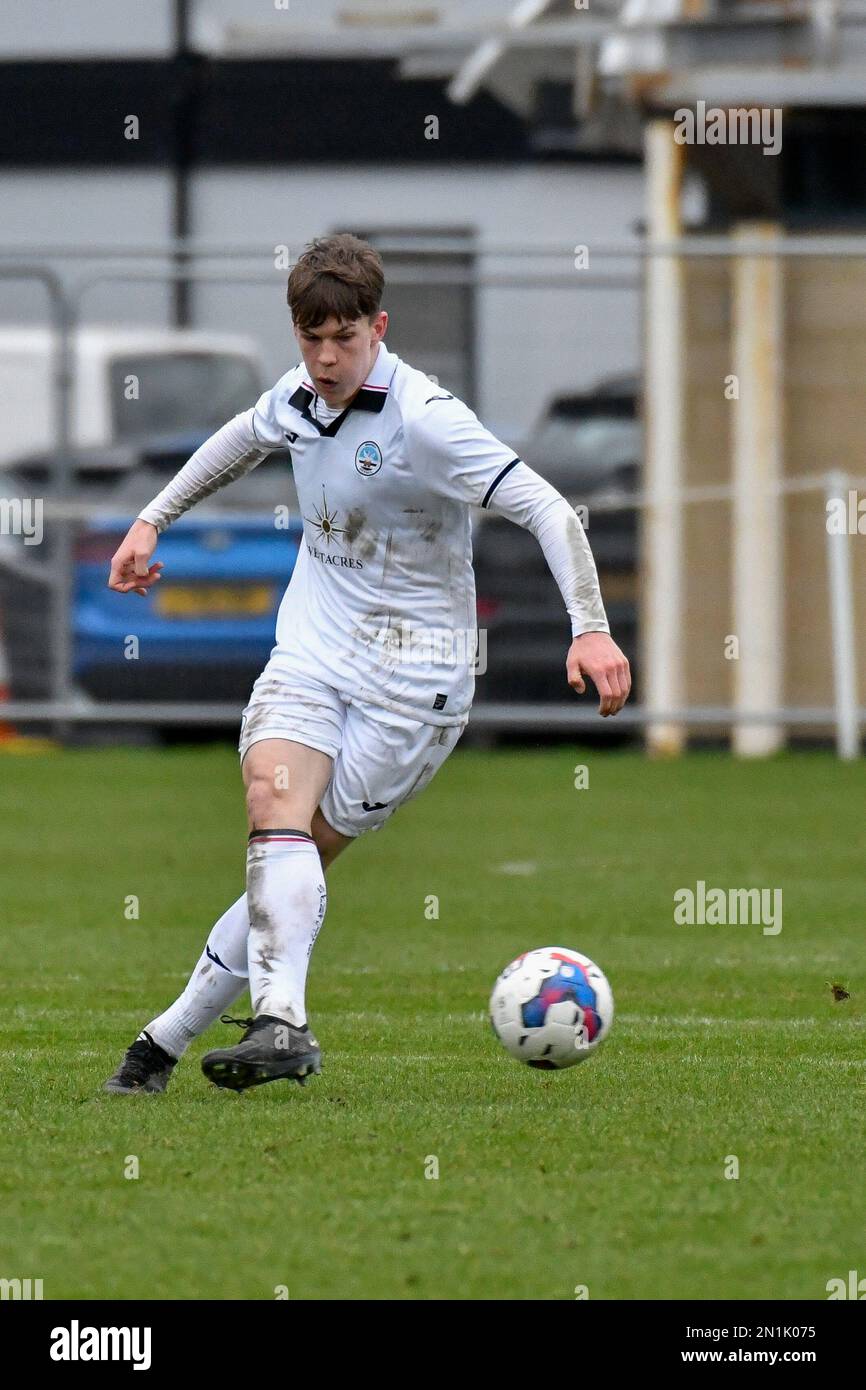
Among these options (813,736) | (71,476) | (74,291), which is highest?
(74,291)

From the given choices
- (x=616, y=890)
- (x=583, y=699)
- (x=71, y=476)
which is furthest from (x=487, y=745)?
(x=616, y=890)

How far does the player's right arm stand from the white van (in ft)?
33.0

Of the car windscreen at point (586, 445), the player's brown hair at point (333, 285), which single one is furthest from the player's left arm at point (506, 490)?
the car windscreen at point (586, 445)

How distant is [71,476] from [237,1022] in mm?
10720

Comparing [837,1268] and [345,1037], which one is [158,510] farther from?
[837,1268]

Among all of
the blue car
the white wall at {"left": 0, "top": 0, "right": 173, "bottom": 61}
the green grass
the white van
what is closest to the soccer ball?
the green grass

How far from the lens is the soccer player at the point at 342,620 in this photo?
5.62 metres

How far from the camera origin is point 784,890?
1023 cm

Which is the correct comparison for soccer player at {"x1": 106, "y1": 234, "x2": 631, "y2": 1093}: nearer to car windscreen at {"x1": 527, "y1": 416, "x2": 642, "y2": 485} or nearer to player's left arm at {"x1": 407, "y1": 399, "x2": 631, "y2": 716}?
player's left arm at {"x1": 407, "y1": 399, "x2": 631, "y2": 716}

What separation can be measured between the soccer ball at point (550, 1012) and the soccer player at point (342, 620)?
50 centimetres

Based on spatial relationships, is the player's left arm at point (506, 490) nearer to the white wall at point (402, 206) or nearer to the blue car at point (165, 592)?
the blue car at point (165, 592)

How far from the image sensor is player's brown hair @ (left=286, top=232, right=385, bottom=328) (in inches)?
219

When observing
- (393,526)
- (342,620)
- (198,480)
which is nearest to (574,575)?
(393,526)

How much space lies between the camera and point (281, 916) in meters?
5.66
